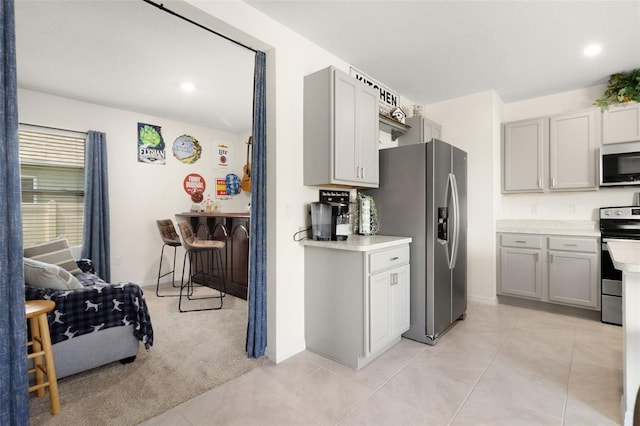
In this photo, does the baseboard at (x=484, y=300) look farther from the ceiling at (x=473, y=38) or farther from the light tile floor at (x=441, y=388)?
the ceiling at (x=473, y=38)

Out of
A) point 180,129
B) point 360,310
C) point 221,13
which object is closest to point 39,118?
point 180,129

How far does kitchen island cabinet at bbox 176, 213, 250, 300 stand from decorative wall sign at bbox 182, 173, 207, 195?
71cm

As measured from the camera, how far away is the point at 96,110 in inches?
168

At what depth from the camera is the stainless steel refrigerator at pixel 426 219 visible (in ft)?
9.08

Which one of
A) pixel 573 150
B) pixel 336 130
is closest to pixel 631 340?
pixel 336 130

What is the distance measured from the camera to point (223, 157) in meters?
5.75

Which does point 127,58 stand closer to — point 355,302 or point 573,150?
point 355,302

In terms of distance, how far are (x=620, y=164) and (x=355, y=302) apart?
342 centimetres

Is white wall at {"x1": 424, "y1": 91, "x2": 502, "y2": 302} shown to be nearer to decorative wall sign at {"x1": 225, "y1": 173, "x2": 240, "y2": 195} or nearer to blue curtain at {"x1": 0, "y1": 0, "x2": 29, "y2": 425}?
decorative wall sign at {"x1": 225, "y1": 173, "x2": 240, "y2": 195}

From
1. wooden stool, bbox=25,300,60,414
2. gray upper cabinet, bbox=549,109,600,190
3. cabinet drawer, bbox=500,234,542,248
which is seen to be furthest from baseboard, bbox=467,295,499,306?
wooden stool, bbox=25,300,60,414

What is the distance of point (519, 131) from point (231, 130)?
457 centimetres

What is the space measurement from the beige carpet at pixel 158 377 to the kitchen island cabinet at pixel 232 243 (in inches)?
35.0

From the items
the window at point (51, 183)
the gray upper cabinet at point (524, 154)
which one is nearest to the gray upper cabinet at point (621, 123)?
the gray upper cabinet at point (524, 154)

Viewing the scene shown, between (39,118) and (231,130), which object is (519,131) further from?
(39,118)
